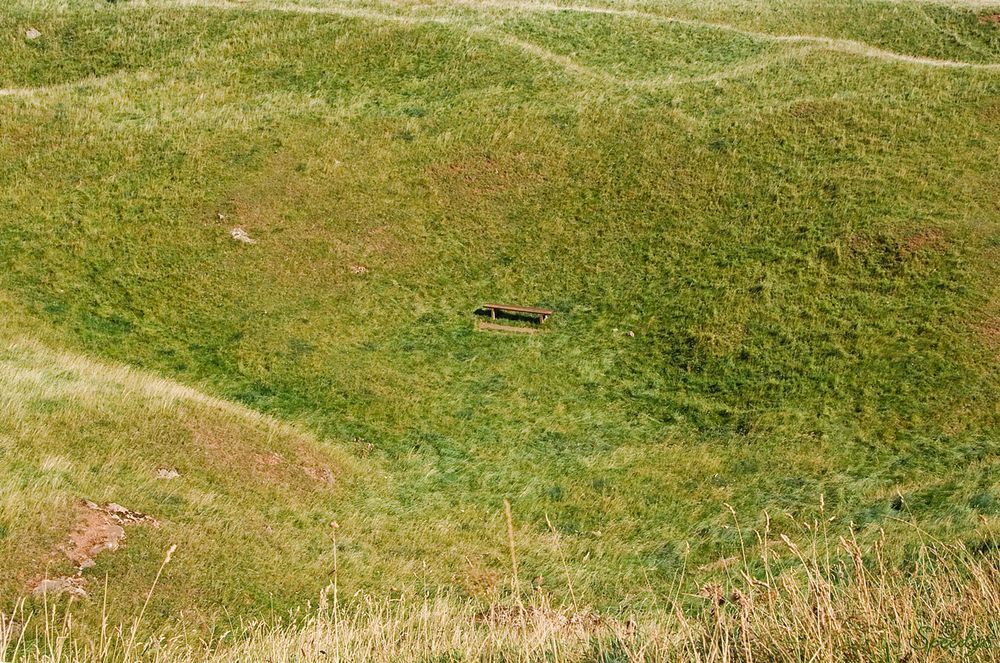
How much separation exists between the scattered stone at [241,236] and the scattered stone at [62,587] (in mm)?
16996

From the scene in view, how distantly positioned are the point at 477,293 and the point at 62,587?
16.3 metres

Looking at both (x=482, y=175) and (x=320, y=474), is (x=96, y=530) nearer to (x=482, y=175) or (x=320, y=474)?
(x=320, y=474)

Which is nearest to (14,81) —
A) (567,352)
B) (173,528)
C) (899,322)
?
(567,352)

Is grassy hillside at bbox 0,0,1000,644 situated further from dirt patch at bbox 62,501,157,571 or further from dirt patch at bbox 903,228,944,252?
dirt patch at bbox 62,501,157,571

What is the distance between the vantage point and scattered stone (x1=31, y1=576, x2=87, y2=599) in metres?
12.0

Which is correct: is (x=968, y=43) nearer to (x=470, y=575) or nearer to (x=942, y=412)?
(x=942, y=412)

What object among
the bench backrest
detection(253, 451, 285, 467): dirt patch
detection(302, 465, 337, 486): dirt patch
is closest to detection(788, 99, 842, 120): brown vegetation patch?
the bench backrest

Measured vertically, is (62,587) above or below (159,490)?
above

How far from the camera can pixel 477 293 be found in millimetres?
26844

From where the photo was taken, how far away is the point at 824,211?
28.1 metres

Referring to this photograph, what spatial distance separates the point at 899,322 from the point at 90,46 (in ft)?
118

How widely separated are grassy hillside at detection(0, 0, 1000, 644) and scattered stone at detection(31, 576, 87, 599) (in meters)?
0.39

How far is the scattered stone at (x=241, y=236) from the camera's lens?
2816 centimetres

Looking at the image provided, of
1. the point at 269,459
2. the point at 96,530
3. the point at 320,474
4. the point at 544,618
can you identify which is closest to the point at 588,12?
the point at 320,474
